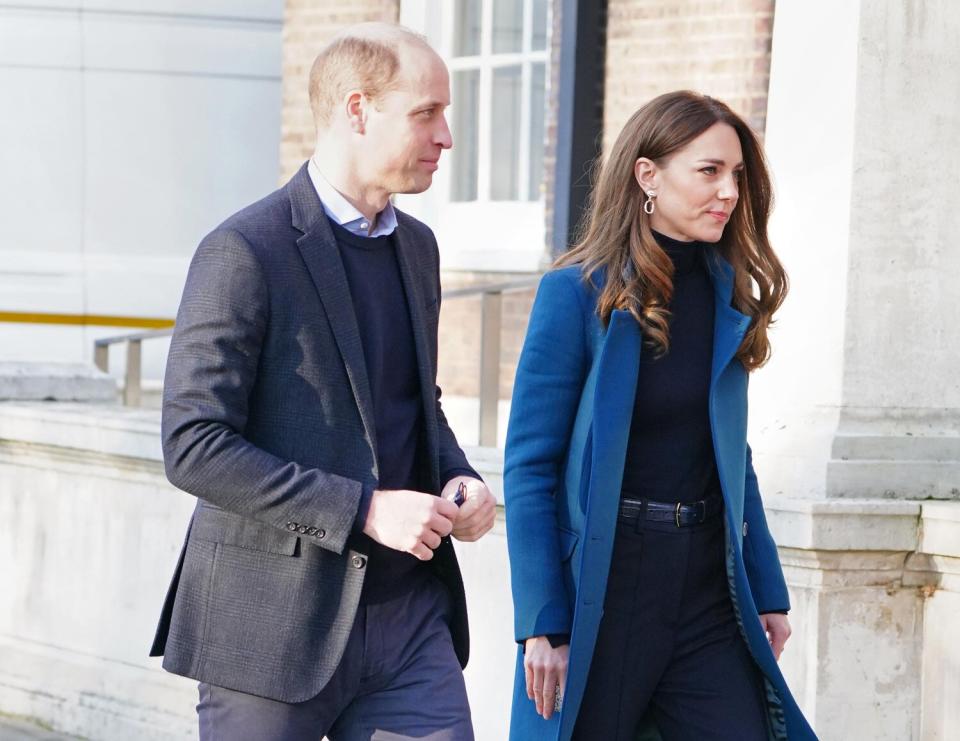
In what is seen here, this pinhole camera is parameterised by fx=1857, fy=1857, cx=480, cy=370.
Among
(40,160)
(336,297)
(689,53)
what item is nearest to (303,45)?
(40,160)

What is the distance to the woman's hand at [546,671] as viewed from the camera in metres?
3.42

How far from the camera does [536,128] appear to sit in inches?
364

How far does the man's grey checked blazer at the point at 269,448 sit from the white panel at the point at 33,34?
21.6 ft

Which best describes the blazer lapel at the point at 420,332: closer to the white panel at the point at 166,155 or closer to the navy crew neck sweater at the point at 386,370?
the navy crew neck sweater at the point at 386,370

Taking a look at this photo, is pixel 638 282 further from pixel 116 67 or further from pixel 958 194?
pixel 116 67

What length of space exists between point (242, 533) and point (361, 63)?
811mm

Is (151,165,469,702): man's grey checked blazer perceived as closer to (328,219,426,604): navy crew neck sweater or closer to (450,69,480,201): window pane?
(328,219,426,604): navy crew neck sweater

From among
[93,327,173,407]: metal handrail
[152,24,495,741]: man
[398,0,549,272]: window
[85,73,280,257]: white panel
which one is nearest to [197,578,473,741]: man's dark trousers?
[152,24,495,741]: man

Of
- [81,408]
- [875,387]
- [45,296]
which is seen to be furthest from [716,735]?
[45,296]

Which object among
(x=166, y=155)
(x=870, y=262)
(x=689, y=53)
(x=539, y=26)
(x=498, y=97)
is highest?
(x=539, y=26)

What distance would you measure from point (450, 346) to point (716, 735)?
5.72 meters

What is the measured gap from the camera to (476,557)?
18.1ft

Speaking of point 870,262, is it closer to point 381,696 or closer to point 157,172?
point 381,696

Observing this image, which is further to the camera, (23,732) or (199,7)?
(199,7)
